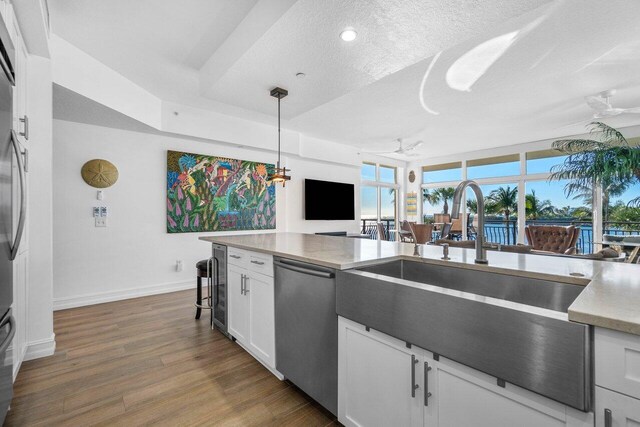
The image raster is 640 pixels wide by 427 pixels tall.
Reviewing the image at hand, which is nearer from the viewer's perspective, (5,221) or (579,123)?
(5,221)

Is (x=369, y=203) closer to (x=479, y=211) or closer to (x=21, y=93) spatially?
(x=479, y=211)

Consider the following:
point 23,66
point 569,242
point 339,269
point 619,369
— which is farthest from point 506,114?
point 23,66

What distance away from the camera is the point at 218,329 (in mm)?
2875

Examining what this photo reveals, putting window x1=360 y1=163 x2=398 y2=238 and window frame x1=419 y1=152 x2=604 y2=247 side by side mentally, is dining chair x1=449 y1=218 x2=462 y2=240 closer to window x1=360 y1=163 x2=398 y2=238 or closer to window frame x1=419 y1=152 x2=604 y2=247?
window frame x1=419 y1=152 x2=604 y2=247

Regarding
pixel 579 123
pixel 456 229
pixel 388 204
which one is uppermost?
pixel 579 123

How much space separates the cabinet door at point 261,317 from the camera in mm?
2039

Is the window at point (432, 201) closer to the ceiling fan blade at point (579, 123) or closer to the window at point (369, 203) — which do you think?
the window at point (369, 203)

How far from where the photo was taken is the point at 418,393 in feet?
3.85

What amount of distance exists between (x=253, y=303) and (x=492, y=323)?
1685 millimetres

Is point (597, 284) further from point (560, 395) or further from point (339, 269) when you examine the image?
point (339, 269)

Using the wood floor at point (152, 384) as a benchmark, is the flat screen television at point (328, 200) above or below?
above

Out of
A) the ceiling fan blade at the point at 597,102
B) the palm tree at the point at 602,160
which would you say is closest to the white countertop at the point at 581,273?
the ceiling fan blade at the point at 597,102

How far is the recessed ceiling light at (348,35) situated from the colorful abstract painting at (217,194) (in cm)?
319

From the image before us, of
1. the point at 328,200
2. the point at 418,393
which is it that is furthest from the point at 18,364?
the point at 328,200
